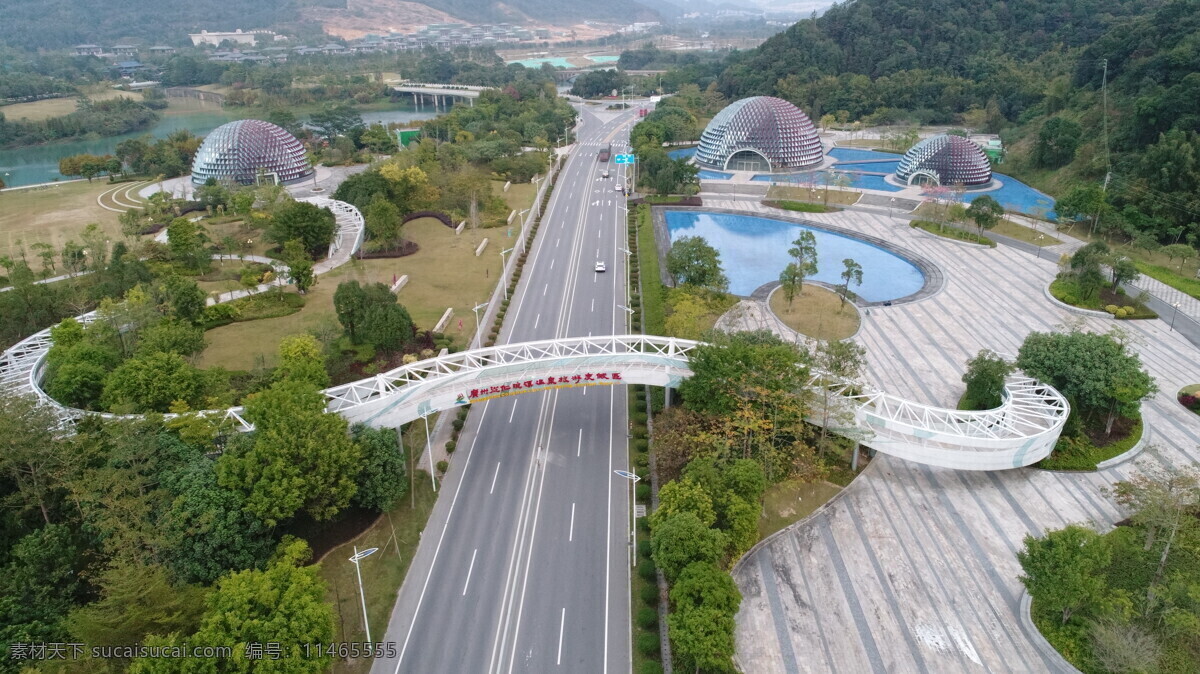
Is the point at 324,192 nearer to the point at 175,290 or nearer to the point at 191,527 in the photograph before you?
the point at 175,290

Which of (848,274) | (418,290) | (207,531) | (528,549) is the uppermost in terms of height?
(848,274)

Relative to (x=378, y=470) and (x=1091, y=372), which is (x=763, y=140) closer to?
(x=1091, y=372)

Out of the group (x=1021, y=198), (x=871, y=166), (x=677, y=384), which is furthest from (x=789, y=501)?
(x=871, y=166)

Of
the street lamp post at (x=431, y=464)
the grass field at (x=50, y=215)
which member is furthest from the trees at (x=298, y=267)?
the grass field at (x=50, y=215)

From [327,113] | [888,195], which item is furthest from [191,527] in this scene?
[327,113]

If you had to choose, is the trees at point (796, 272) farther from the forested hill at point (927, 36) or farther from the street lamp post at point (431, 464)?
the forested hill at point (927, 36)

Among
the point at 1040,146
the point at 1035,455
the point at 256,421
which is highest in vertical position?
the point at 1040,146

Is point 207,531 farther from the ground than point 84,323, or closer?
closer
